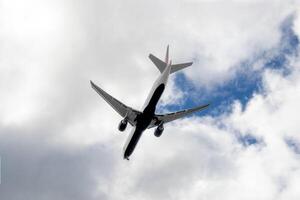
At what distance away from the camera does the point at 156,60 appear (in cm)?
9194

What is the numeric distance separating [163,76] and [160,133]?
1224 cm

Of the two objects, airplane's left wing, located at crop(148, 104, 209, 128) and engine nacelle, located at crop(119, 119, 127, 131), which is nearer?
engine nacelle, located at crop(119, 119, 127, 131)

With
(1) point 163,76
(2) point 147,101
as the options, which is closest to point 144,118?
(2) point 147,101

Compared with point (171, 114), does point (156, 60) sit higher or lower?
higher

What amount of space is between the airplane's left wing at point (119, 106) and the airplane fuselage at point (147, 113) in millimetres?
1001

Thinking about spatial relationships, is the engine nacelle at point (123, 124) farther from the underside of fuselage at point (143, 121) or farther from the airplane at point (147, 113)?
the underside of fuselage at point (143, 121)

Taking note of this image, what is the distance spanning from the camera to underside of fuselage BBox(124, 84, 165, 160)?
81.3 meters

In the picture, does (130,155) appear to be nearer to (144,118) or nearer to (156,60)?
(144,118)

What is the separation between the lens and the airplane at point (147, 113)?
8188cm

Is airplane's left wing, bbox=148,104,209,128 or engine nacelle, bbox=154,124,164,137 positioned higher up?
airplane's left wing, bbox=148,104,209,128

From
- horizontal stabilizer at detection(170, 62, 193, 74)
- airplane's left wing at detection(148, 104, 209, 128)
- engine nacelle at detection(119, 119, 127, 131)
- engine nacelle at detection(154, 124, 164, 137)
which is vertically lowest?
engine nacelle at detection(119, 119, 127, 131)

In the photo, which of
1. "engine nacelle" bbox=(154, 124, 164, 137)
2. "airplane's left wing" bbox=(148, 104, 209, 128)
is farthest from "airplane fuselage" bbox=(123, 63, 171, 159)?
"engine nacelle" bbox=(154, 124, 164, 137)

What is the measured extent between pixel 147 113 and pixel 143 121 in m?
1.98

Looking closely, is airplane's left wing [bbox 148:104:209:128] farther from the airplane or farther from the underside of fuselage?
the underside of fuselage
